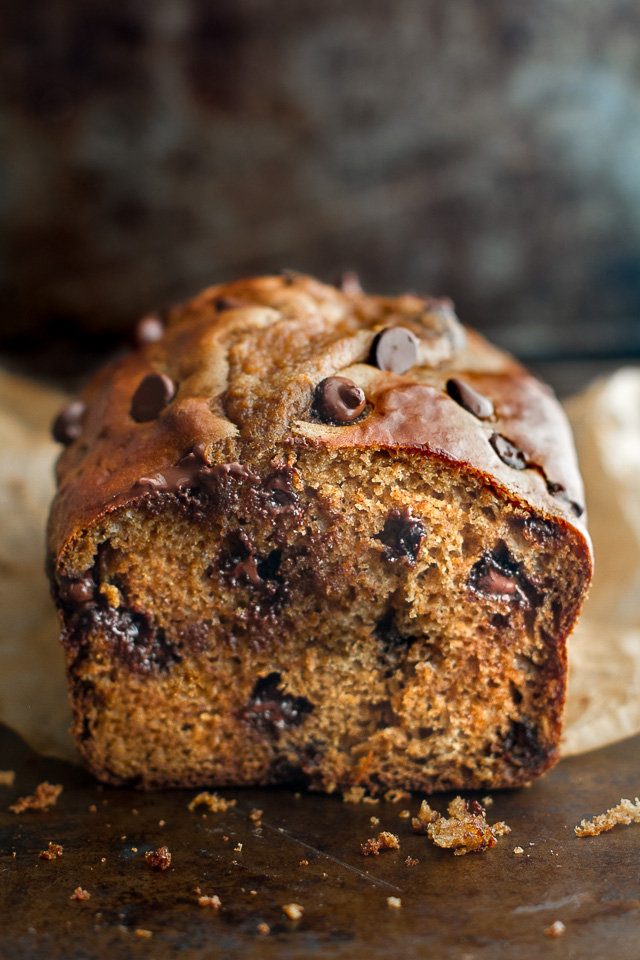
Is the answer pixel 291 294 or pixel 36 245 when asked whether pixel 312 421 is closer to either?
pixel 291 294

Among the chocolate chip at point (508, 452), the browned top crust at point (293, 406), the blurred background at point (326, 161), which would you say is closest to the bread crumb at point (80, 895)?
the browned top crust at point (293, 406)

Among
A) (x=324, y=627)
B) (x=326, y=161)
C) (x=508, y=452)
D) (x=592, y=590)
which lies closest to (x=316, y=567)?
(x=324, y=627)

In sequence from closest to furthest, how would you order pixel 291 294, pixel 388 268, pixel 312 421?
1. pixel 312 421
2. pixel 291 294
3. pixel 388 268

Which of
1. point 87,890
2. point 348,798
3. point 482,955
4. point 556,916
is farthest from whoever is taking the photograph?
point 348,798

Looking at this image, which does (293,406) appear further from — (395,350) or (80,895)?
(80,895)

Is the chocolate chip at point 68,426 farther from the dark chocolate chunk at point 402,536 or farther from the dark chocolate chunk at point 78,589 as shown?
the dark chocolate chunk at point 402,536

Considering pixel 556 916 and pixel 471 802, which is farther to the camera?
pixel 471 802

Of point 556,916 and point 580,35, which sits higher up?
point 580,35

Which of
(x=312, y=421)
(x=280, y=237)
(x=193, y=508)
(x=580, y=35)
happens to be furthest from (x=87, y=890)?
(x=580, y=35)
